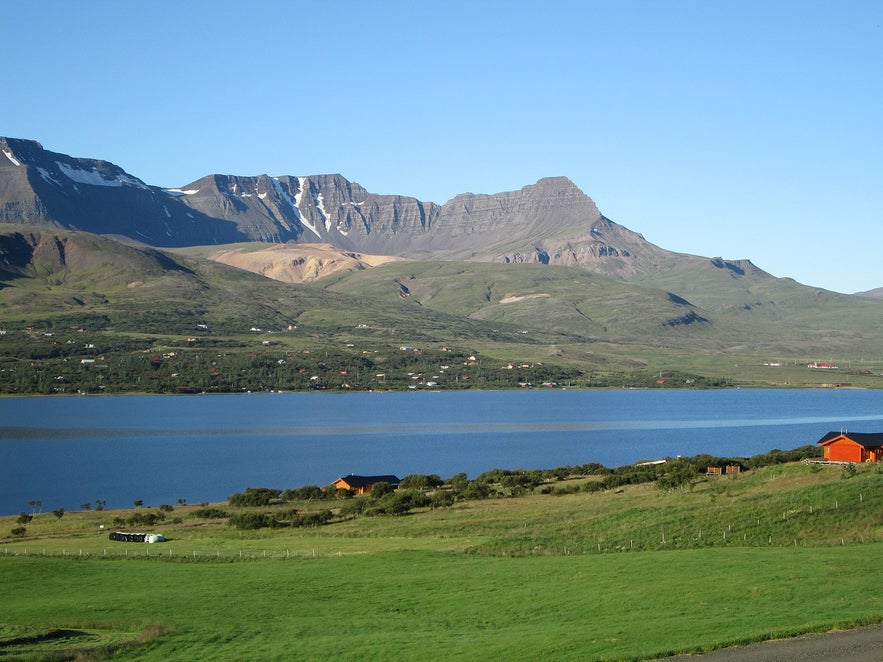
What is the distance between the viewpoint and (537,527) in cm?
4731

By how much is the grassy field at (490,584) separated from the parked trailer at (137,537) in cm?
93

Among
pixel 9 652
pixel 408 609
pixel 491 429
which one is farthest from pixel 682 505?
pixel 491 429

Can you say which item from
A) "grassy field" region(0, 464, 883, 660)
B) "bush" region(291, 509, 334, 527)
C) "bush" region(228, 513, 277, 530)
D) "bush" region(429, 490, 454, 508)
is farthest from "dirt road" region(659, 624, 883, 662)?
"bush" region(429, 490, 454, 508)

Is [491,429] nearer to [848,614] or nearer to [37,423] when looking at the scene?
[37,423]

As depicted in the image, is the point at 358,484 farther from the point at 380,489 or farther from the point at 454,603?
the point at 454,603

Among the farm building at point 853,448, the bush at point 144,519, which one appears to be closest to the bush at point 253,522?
the bush at point 144,519

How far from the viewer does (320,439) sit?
130 metres

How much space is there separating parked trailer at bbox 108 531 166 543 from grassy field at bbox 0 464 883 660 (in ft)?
3.04

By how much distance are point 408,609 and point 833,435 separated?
4469cm

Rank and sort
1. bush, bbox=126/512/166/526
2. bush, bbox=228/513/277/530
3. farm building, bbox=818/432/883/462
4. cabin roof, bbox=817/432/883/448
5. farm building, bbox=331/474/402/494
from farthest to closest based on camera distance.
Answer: farm building, bbox=331/474/402/494 < cabin roof, bbox=817/432/883/448 < farm building, bbox=818/432/883/462 < bush, bbox=126/512/166/526 < bush, bbox=228/513/277/530

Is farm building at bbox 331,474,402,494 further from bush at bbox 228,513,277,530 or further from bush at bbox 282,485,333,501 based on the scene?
bush at bbox 228,513,277,530

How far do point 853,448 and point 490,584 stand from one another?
1519 inches

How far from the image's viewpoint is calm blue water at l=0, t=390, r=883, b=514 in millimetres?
93062

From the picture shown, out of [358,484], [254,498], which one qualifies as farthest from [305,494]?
[358,484]
